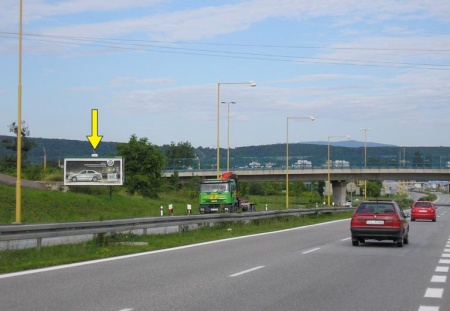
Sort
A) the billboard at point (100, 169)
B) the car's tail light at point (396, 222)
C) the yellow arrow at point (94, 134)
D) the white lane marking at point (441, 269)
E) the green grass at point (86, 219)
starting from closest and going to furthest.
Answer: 1. the white lane marking at point (441, 269)
2. the green grass at point (86, 219)
3. the car's tail light at point (396, 222)
4. the yellow arrow at point (94, 134)
5. the billboard at point (100, 169)

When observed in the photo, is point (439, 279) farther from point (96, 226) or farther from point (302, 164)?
point (302, 164)

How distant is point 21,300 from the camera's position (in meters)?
10.8

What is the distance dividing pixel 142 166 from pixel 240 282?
68.4 meters

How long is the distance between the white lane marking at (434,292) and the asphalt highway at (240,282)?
17mm

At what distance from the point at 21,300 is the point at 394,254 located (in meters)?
12.5

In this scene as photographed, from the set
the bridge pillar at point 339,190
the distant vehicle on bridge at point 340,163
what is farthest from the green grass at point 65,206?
the bridge pillar at point 339,190

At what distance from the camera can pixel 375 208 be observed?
24.0 metres

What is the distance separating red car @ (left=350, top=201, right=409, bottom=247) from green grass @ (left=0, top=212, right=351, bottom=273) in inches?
213

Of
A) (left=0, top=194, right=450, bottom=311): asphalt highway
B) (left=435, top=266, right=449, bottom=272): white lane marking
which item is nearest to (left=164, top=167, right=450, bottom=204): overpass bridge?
(left=0, top=194, right=450, bottom=311): asphalt highway

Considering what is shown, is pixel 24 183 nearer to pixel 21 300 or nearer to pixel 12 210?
pixel 12 210

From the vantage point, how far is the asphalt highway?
35.1ft

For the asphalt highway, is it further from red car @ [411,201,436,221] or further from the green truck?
red car @ [411,201,436,221]

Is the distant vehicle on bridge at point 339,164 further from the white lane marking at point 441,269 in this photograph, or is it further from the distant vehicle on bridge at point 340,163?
the white lane marking at point 441,269

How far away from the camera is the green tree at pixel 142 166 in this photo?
7869 centimetres
